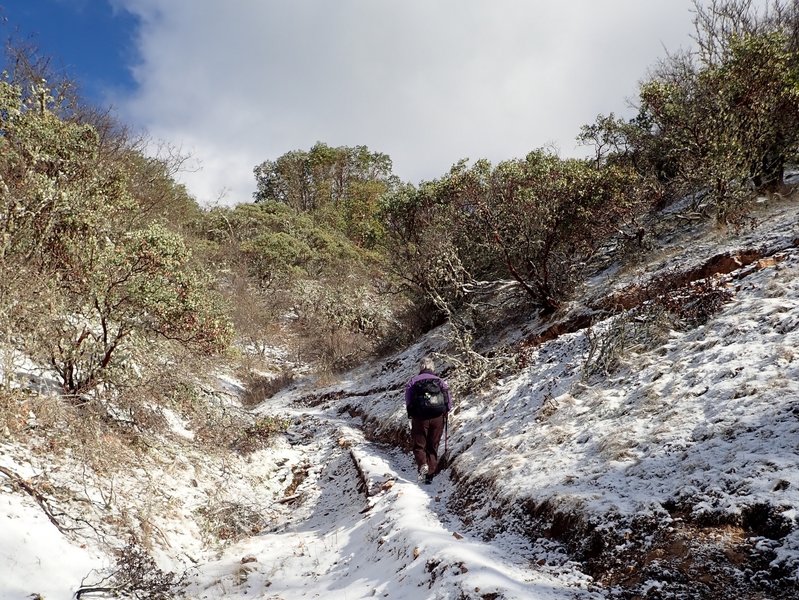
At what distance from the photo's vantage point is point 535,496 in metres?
4.90

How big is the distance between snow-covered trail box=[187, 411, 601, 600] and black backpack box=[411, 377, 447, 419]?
0.96m

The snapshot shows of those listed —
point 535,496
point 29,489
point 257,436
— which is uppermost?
point 29,489

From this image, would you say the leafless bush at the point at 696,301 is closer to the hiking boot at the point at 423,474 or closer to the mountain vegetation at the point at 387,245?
the mountain vegetation at the point at 387,245

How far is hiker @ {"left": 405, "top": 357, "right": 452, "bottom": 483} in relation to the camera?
743 centimetres

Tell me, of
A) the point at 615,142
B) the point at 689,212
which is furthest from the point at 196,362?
the point at 615,142

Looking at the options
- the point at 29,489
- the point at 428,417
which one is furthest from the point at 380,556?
the point at 29,489

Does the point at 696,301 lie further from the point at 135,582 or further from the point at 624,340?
the point at 135,582

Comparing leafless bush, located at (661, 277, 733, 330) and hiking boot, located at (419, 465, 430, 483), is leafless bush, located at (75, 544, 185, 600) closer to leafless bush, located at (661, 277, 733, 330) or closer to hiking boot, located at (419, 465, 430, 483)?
hiking boot, located at (419, 465, 430, 483)

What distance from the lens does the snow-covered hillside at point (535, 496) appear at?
3.53 m

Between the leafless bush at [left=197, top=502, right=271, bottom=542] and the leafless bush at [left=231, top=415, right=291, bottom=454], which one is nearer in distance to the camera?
the leafless bush at [left=197, top=502, right=271, bottom=542]

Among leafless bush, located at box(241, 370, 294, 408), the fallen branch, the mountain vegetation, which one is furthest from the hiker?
leafless bush, located at box(241, 370, 294, 408)

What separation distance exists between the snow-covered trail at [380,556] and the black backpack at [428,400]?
3.15 ft

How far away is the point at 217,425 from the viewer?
915 centimetres

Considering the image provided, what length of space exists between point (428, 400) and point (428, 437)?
2.05ft
